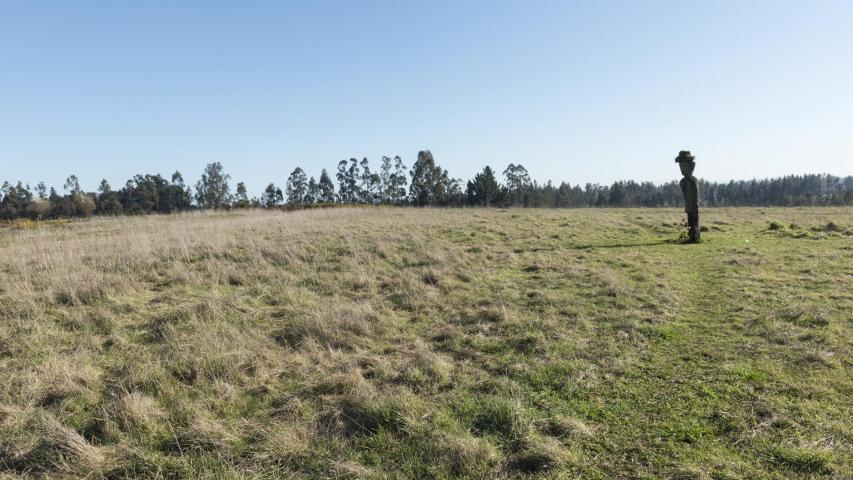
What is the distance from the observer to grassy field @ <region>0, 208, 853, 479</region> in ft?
12.0

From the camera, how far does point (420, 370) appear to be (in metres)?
5.33

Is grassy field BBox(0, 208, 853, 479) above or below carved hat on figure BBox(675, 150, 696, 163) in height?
below

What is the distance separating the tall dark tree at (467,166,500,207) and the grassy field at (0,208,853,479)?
5866 cm

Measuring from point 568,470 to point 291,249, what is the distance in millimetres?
10712

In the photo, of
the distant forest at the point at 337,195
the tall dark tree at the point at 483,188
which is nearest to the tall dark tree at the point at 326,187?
the distant forest at the point at 337,195

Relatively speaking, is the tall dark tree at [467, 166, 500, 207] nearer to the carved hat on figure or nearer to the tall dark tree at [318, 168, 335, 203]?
the tall dark tree at [318, 168, 335, 203]

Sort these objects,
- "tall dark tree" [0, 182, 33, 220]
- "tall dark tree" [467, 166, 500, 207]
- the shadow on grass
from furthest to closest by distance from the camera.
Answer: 1. "tall dark tree" [467, 166, 500, 207]
2. "tall dark tree" [0, 182, 33, 220]
3. the shadow on grass

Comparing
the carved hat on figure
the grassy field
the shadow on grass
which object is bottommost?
the grassy field

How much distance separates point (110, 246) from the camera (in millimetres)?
12875

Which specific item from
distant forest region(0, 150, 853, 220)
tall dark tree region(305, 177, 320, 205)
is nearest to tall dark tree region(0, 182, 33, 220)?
distant forest region(0, 150, 853, 220)

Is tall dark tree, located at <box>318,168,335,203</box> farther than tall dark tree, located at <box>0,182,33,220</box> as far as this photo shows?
Yes

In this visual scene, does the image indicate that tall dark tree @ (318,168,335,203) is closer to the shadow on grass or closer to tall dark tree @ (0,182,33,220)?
tall dark tree @ (0,182,33,220)

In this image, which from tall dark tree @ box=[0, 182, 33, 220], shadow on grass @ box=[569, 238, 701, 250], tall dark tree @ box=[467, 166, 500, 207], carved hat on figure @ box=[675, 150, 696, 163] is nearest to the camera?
shadow on grass @ box=[569, 238, 701, 250]

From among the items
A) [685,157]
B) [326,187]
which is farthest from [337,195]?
[685,157]
